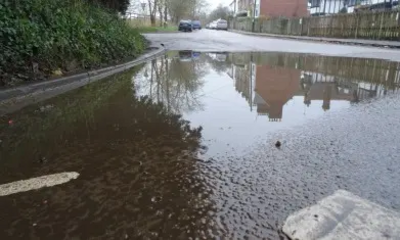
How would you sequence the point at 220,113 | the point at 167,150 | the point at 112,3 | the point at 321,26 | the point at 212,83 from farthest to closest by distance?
the point at 321,26 < the point at 112,3 < the point at 212,83 < the point at 220,113 < the point at 167,150

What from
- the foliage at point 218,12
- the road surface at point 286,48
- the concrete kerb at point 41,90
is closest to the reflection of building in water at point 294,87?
the concrete kerb at point 41,90

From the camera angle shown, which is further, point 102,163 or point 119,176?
point 102,163

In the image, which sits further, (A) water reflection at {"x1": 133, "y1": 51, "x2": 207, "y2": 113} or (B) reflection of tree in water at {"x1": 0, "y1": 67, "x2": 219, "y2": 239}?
(A) water reflection at {"x1": 133, "y1": 51, "x2": 207, "y2": 113}

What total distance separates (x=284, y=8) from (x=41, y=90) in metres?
68.7

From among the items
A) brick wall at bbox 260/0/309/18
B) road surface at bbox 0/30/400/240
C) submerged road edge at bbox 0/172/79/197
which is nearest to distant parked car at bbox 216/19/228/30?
brick wall at bbox 260/0/309/18

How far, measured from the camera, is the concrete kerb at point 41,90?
5.70 m

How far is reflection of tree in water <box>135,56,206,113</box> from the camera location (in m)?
6.14

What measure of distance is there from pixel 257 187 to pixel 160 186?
837mm

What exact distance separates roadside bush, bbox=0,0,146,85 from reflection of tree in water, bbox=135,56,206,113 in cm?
148

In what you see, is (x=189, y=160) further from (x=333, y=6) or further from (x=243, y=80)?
(x=333, y=6)

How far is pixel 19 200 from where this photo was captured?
9.10ft

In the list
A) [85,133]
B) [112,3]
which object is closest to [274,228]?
[85,133]

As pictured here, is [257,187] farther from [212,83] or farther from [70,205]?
[212,83]

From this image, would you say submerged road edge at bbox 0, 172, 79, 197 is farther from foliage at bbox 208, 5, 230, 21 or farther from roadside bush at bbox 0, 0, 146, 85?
foliage at bbox 208, 5, 230, 21
